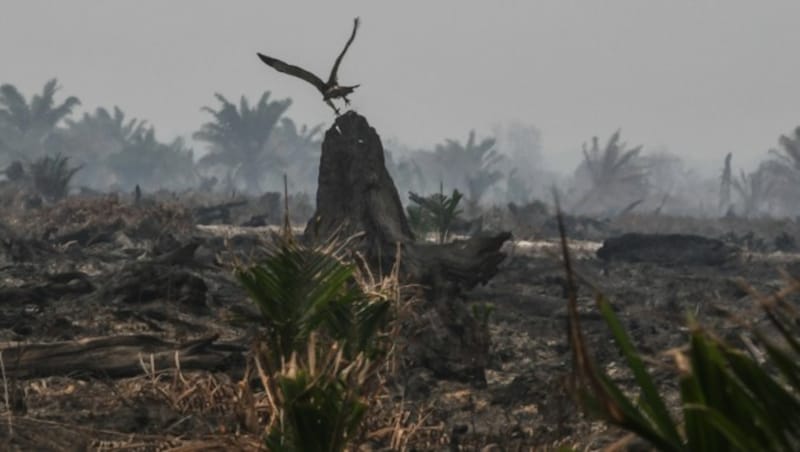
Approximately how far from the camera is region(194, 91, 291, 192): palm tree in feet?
235

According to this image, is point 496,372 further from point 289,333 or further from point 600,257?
point 600,257

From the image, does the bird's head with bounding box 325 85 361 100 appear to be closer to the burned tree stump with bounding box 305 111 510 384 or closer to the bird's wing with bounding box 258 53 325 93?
the bird's wing with bounding box 258 53 325 93

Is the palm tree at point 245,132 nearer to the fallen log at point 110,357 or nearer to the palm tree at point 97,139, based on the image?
the palm tree at point 97,139

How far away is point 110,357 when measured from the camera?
5.64 m

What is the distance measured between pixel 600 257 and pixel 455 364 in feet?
34.1

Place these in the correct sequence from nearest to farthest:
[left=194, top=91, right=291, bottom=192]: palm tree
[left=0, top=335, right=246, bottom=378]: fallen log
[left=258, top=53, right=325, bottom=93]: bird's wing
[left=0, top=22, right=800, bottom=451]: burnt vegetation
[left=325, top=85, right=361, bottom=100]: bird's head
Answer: [left=0, top=22, right=800, bottom=451]: burnt vegetation, [left=0, top=335, right=246, bottom=378]: fallen log, [left=258, top=53, right=325, bottom=93]: bird's wing, [left=325, top=85, right=361, bottom=100]: bird's head, [left=194, top=91, right=291, bottom=192]: palm tree

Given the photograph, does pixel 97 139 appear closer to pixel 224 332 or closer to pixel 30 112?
pixel 30 112

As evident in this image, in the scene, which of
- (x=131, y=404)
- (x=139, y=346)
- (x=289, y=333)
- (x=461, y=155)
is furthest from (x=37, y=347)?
(x=461, y=155)

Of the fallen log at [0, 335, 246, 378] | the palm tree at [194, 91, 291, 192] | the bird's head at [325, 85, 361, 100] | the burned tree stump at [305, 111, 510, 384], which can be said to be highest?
the palm tree at [194, 91, 291, 192]

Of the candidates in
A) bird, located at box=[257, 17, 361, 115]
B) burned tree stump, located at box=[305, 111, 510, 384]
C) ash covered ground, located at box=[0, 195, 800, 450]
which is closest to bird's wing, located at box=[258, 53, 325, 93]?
bird, located at box=[257, 17, 361, 115]

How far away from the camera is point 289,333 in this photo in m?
3.44

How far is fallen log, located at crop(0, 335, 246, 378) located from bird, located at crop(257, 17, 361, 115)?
2.04 metres

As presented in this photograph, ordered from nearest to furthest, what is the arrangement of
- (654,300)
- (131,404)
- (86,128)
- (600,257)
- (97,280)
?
(131,404) < (97,280) < (654,300) < (600,257) < (86,128)

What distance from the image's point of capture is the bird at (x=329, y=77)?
267 inches
